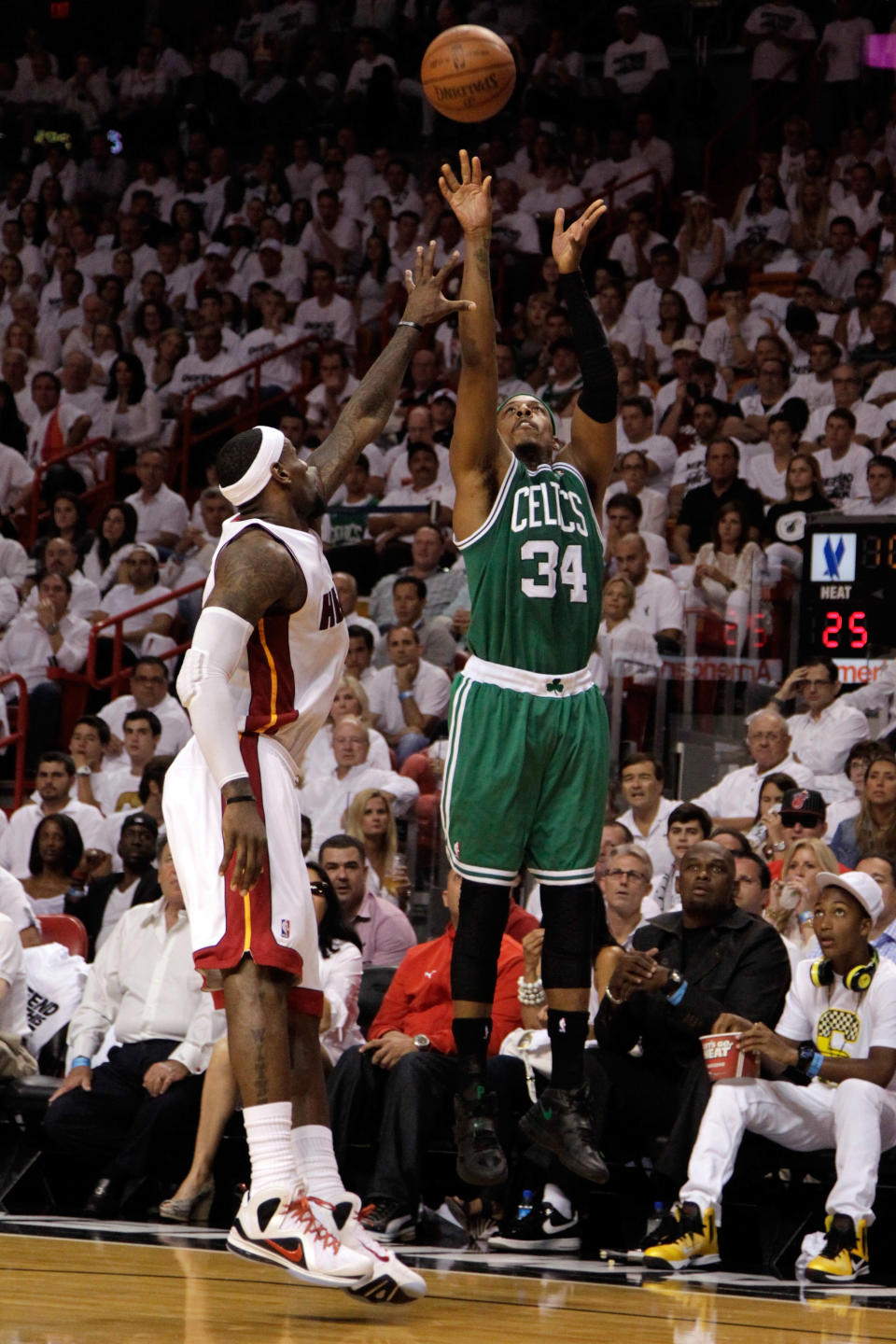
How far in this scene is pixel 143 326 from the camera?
691 inches

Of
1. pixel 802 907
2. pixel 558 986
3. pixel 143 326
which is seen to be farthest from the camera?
pixel 143 326

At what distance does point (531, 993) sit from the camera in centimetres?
800

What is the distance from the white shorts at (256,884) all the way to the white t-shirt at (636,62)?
45.1 ft

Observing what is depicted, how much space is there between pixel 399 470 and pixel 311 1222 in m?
9.77

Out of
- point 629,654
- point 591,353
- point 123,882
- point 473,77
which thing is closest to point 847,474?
point 629,654

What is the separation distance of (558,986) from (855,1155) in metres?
1.67

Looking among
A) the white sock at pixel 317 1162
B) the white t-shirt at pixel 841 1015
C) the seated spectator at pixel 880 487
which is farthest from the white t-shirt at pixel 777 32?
the white sock at pixel 317 1162

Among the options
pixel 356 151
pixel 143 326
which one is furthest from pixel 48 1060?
pixel 356 151

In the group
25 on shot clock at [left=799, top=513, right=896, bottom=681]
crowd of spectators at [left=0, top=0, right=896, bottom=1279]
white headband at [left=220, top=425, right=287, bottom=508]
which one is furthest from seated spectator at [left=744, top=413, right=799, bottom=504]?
white headband at [left=220, top=425, right=287, bottom=508]

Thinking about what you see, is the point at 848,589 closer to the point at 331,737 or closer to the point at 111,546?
the point at 331,737

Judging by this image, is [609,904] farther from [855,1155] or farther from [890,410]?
[890,410]

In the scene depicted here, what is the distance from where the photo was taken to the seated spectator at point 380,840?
32.3ft

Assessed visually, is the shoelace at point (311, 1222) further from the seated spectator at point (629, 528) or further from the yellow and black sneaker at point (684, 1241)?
the seated spectator at point (629, 528)

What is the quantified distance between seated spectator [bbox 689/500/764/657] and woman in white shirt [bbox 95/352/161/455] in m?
6.88
